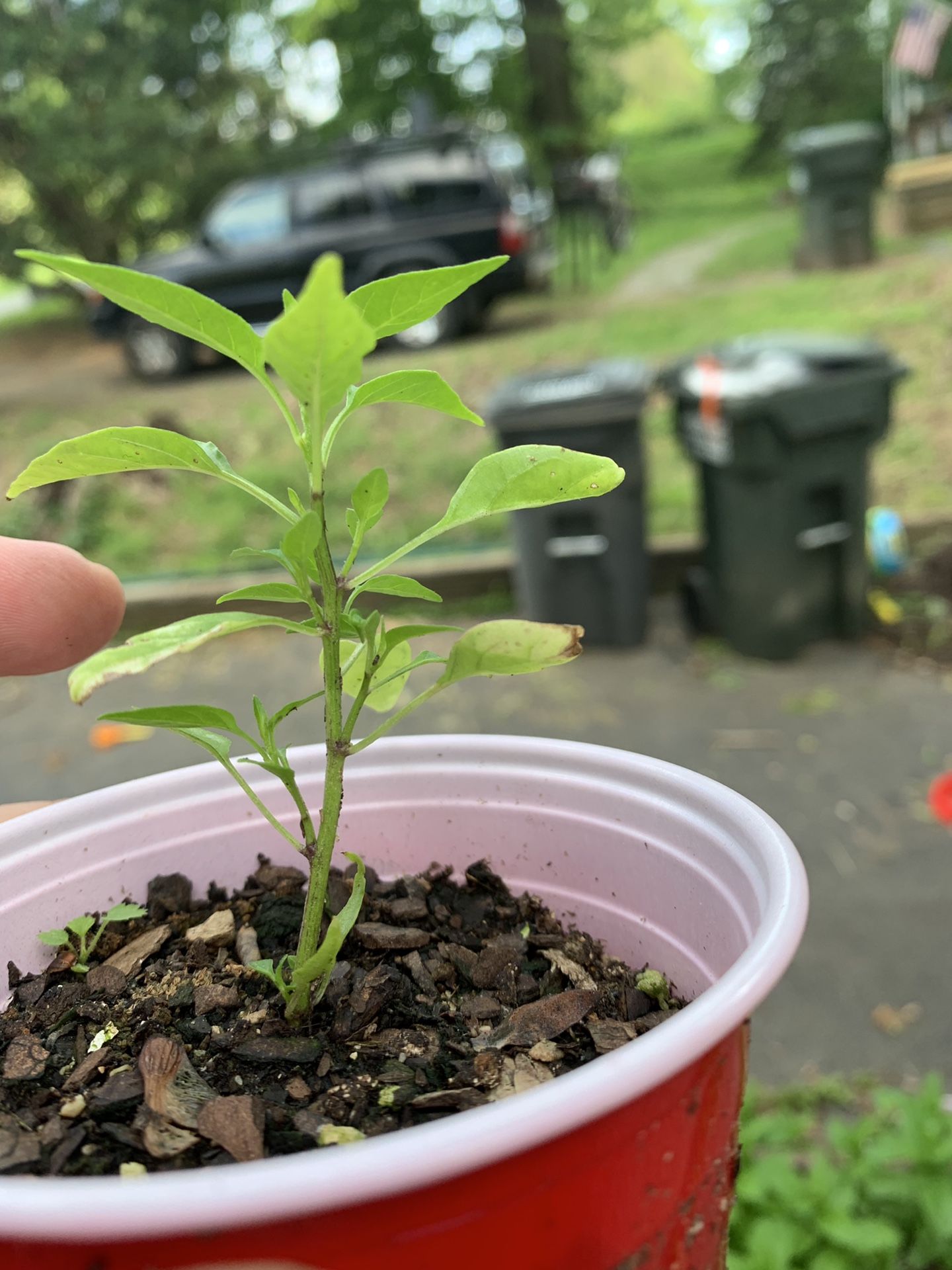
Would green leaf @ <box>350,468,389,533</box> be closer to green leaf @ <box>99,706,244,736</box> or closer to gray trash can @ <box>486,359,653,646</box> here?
green leaf @ <box>99,706,244,736</box>

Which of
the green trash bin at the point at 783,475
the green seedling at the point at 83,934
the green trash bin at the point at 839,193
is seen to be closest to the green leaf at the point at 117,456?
the green seedling at the point at 83,934

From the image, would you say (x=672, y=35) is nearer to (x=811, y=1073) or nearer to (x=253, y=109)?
(x=253, y=109)

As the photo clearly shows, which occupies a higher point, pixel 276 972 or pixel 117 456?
pixel 117 456

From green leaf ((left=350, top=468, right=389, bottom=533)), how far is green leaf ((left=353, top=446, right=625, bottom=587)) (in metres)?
0.04

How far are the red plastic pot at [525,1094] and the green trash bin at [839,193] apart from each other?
8.40 metres

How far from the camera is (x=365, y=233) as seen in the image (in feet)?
26.2

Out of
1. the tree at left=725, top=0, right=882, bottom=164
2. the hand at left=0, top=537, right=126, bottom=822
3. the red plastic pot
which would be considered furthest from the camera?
the tree at left=725, top=0, right=882, bottom=164

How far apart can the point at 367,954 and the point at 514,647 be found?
0.29 meters

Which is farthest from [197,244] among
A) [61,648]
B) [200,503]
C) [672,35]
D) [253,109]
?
[672,35]

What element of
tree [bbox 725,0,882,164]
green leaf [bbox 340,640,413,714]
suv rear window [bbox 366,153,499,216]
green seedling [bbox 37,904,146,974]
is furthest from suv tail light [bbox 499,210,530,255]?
tree [bbox 725,0,882,164]

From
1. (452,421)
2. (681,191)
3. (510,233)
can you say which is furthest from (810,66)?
(452,421)

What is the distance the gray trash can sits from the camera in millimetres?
3600

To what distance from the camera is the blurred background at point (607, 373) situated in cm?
302

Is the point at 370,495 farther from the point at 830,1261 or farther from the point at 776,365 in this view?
the point at 776,365
